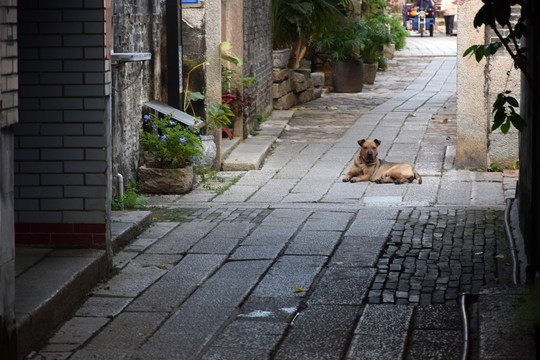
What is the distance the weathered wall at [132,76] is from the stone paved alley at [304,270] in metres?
0.68

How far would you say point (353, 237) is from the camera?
716cm

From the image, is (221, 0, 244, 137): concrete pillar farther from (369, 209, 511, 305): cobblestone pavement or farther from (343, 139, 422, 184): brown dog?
(369, 209, 511, 305): cobblestone pavement

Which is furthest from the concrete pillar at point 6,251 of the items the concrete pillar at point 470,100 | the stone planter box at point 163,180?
the concrete pillar at point 470,100

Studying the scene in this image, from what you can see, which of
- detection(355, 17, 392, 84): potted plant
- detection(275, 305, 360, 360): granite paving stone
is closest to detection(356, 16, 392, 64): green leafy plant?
detection(355, 17, 392, 84): potted plant

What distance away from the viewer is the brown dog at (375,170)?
32.1ft

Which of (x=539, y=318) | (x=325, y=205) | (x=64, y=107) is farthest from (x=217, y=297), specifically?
(x=325, y=205)

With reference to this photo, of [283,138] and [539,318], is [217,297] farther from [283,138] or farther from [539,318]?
[283,138]

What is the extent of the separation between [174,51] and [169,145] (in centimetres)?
125

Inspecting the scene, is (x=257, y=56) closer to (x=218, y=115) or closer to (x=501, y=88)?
(x=218, y=115)

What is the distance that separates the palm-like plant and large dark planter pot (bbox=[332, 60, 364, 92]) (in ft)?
5.21

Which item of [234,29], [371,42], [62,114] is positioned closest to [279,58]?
[234,29]

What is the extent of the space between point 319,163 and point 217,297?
228 inches

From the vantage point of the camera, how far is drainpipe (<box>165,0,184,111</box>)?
32.0 feet

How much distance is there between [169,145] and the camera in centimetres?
934
